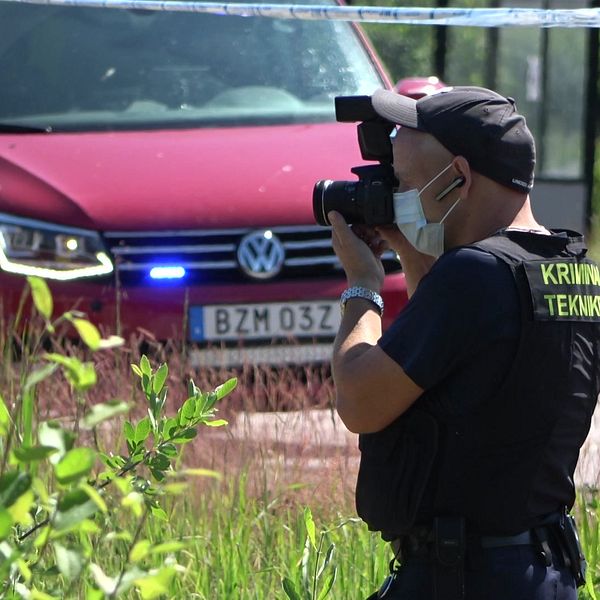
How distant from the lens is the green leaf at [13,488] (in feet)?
4.55

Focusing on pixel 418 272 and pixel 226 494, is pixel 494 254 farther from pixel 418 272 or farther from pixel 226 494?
pixel 226 494

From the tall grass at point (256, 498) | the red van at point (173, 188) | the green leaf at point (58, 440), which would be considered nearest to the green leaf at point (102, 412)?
the green leaf at point (58, 440)

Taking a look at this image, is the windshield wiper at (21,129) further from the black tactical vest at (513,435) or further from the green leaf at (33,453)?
the green leaf at (33,453)

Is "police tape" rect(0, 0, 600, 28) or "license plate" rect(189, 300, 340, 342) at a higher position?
"police tape" rect(0, 0, 600, 28)

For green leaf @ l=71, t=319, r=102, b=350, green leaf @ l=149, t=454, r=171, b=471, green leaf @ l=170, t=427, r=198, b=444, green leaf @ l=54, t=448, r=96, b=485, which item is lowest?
green leaf @ l=149, t=454, r=171, b=471

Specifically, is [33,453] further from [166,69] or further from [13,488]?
[166,69]

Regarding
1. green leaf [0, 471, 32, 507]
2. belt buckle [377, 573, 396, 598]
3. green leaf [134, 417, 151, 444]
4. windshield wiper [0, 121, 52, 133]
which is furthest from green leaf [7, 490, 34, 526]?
windshield wiper [0, 121, 52, 133]

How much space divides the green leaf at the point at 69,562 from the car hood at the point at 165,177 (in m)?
3.24

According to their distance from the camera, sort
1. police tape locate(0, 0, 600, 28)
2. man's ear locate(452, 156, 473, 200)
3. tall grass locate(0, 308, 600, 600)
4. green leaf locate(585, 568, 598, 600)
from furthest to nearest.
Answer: police tape locate(0, 0, 600, 28)
tall grass locate(0, 308, 600, 600)
green leaf locate(585, 568, 598, 600)
man's ear locate(452, 156, 473, 200)

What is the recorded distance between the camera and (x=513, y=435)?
2178mm

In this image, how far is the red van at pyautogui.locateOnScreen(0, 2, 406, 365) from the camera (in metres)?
4.62

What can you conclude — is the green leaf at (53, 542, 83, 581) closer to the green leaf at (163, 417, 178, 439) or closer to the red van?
the green leaf at (163, 417, 178, 439)

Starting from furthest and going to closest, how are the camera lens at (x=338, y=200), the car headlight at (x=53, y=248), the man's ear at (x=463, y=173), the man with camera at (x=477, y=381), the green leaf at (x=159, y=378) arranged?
the car headlight at (x=53, y=248)
the camera lens at (x=338, y=200)
the man's ear at (x=463, y=173)
the man with camera at (x=477, y=381)
the green leaf at (x=159, y=378)

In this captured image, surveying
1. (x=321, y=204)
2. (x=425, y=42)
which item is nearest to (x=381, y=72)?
(x=321, y=204)
